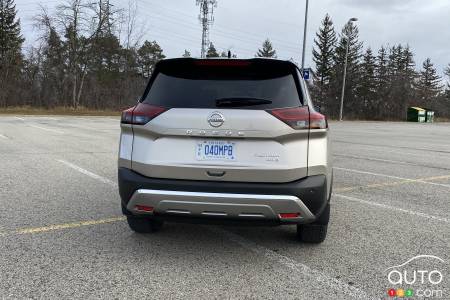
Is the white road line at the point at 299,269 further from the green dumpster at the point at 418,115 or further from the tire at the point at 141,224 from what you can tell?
the green dumpster at the point at 418,115

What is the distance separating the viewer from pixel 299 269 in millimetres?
3689

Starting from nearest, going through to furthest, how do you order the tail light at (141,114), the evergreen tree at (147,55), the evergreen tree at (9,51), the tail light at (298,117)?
the tail light at (298,117) → the tail light at (141,114) → the evergreen tree at (9,51) → the evergreen tree at (147,55)

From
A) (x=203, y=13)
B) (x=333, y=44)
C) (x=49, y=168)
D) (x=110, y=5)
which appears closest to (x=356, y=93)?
(x=333, y=44)

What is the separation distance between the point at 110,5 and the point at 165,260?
43.8 meters

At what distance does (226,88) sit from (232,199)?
0.96 meters

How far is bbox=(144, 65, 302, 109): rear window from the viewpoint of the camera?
146 inches

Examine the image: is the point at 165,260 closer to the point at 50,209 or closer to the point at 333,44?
the point at 50,209

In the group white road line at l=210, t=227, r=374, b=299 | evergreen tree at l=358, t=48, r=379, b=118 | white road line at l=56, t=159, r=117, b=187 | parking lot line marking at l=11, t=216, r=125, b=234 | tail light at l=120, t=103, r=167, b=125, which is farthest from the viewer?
evergreen tree at l=358, t=48, r=379, b=118

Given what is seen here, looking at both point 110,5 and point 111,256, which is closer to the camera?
point 111,256

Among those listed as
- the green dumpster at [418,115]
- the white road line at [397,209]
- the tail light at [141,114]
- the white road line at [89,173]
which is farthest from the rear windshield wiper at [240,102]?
the green dumpster at [418,115]

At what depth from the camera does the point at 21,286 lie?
10.7 ft

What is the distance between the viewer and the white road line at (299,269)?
3.29 m

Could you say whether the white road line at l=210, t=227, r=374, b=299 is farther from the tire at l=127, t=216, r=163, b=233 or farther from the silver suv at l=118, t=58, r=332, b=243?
the tire at l=127, t=216, r=163, b=233

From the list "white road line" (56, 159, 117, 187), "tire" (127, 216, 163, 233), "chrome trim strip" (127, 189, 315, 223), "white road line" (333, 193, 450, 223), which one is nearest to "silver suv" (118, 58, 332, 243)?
"chrome trim strip" (127, 189, 315, 223)
